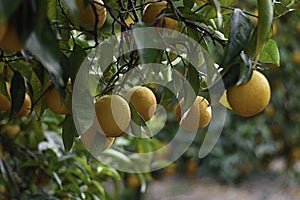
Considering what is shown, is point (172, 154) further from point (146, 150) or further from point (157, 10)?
point (157, 10)

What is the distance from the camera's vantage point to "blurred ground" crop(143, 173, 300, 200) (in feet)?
10.0

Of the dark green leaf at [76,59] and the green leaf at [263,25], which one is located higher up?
the green leaf at [263,25]

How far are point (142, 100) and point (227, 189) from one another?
2.64m

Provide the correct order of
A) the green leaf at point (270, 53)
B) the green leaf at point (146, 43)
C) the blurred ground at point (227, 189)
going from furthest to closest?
the blurred ground at point (227, 189), the green leaf at point (270, 53), the green leaf at point (146, 43)

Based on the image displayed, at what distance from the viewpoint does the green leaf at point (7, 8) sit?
0.34 metres

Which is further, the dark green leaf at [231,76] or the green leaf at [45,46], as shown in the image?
the dark green leaf at [231,76]

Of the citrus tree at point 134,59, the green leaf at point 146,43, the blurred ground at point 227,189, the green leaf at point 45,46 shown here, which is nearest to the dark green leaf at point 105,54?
the citrus tree at point 134,59

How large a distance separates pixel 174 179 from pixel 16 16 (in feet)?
10.5

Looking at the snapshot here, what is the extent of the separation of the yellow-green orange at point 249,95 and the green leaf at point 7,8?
0.86 feet

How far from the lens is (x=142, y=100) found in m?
0.65

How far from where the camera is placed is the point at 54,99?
24.5 inches

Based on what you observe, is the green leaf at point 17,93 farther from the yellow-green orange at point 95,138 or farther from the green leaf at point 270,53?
the green leaf at point 270,53

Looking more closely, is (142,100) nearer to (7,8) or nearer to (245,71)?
(245,71)

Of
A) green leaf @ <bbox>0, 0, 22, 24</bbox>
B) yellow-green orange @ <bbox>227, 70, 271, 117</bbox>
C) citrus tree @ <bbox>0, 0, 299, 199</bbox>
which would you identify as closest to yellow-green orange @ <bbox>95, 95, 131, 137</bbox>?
citrus tree @ <bbox>0, 0, 299, 199</bbox>
